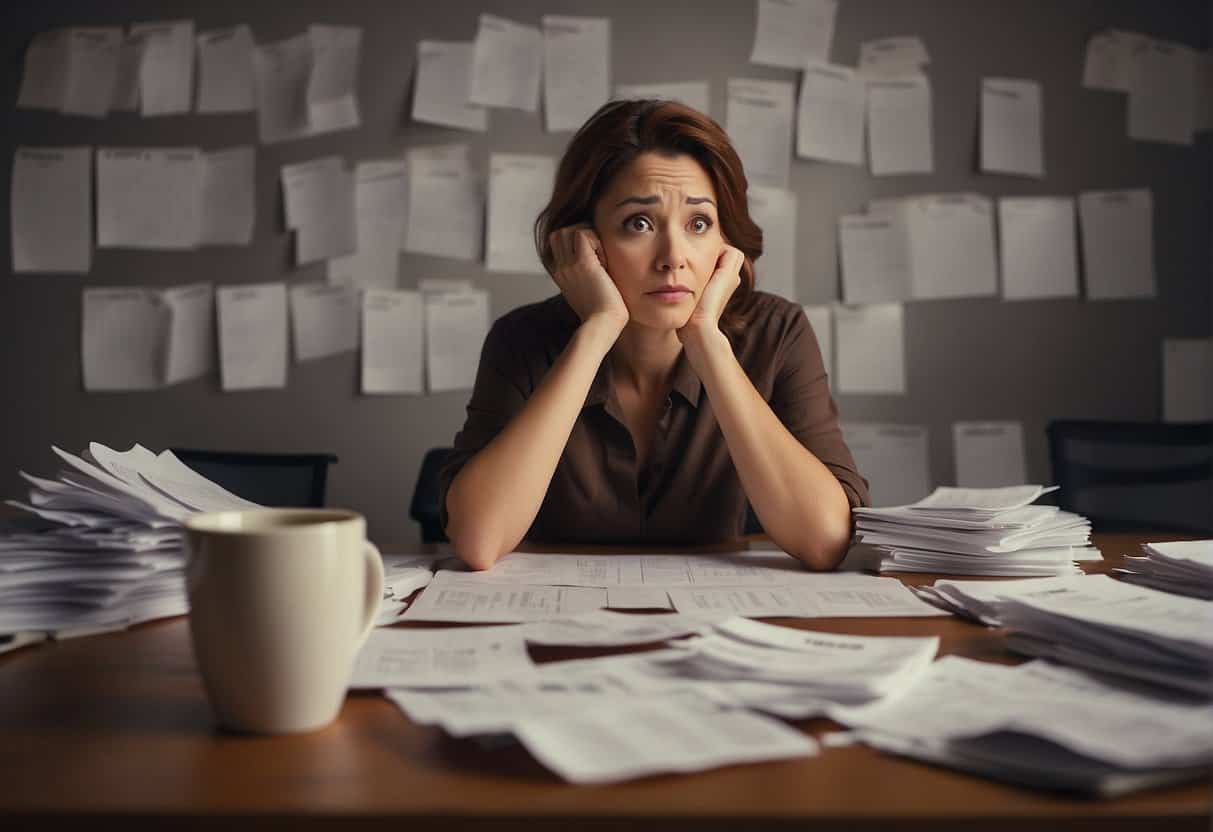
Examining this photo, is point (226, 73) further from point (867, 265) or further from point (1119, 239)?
point (1119, 239)

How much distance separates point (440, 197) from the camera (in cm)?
231

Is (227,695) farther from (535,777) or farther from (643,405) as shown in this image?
(643,405)

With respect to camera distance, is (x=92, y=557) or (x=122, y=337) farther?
(x=122, y=337)

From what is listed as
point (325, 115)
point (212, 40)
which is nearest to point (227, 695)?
point (325, 115)

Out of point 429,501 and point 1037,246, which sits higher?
point 1037,246

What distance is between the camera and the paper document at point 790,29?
2.31m

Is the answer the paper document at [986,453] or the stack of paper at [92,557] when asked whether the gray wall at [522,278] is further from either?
the stack of paper at [92,557]

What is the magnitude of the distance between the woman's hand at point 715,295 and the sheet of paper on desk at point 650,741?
84 centimetres

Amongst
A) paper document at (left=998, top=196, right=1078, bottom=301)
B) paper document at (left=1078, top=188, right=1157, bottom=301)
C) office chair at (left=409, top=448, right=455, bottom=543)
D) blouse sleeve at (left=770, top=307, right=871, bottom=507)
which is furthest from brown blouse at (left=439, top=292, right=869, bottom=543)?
paper document at (left=1078, top=188, right=1157, bottom=301)

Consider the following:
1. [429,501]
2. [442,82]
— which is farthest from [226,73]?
[429,501]

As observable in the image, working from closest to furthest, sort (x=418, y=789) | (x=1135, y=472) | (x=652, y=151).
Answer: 1. (x=418, y=789)
2. (x=652, y=151)
3. (x=1135, y=472)

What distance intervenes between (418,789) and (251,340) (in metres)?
2.03

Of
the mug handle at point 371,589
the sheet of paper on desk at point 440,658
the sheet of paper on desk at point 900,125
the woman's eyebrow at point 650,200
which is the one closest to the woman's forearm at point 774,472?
the woman's eyebrow at point 650,200

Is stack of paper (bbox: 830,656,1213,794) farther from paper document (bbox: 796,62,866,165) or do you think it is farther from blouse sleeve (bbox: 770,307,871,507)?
paper document (bbox: 796,62,866,165)
